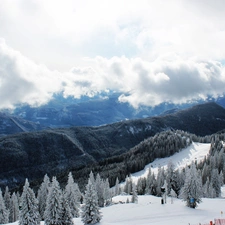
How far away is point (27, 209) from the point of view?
55781mm

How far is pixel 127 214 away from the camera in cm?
5291

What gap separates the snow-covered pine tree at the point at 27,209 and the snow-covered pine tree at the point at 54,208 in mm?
5249

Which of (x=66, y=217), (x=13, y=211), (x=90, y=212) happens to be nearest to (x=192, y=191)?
(x=90, y=212)

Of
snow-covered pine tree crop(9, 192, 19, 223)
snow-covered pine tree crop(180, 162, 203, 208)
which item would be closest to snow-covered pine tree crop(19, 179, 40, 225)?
snow-covered pine tree crop(180, 162, 203, 208)

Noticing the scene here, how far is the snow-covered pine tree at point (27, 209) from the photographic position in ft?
181

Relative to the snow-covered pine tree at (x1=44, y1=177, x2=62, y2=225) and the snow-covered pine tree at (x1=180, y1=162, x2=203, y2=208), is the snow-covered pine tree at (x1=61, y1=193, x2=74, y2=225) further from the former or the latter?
the snow-covered pine tree at (x1=180, y1=162, x2=203, y2=208)

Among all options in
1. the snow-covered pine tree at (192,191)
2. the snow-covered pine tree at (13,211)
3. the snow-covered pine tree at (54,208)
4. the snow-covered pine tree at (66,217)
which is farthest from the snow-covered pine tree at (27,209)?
the snow-covered pine tree at (13,211)

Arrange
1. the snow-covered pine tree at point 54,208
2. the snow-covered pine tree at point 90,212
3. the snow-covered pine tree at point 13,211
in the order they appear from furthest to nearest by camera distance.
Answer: the snow-covered pine tree at point 13,211
the snow-covered pine tree at point 54,208
the snow-covered pine tree at point 90,212

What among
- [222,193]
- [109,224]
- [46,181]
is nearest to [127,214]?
[109,224]

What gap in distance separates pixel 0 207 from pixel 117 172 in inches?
4678

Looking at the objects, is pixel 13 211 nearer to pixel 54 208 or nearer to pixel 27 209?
pixel 27 209

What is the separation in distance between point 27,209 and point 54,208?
8038 millimetres

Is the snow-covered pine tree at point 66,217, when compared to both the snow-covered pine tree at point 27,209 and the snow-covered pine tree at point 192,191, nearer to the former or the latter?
the snow-covered pine tree at point 27,209

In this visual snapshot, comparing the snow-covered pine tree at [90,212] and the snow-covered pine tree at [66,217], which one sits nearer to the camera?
the snow-covered pine tree at [90,212]
